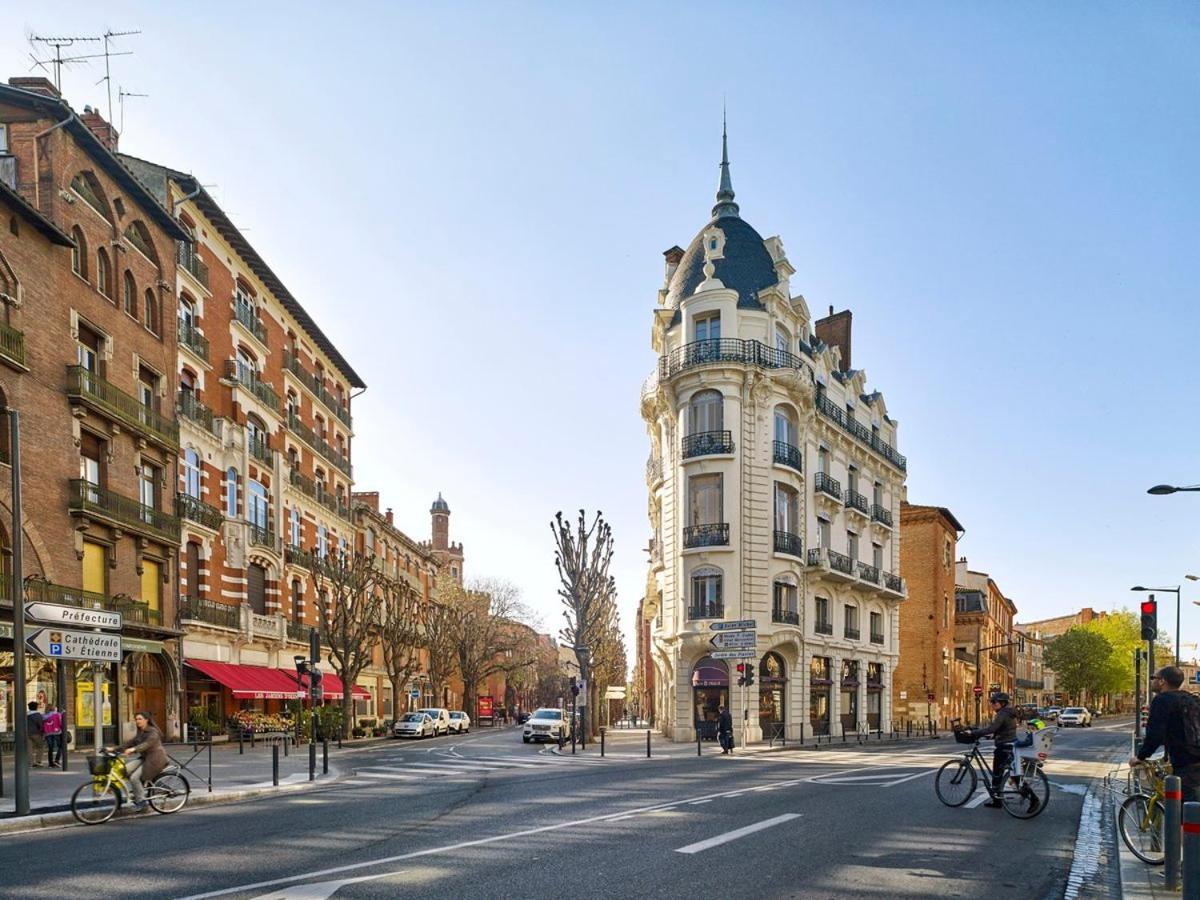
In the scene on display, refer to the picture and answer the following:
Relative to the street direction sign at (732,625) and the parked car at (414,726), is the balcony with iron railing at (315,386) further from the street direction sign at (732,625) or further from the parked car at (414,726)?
the street direction sign at (732,625)

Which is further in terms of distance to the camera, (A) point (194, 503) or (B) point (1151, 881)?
(A) point (194, 503)

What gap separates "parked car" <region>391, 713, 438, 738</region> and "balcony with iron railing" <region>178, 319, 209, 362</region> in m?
17.7

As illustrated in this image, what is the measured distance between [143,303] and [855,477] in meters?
33.3

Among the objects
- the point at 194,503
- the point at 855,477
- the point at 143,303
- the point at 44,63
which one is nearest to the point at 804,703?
the point at 855,477

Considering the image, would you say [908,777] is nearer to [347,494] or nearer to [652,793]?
[652,793]

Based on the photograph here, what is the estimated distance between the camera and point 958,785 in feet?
46.3

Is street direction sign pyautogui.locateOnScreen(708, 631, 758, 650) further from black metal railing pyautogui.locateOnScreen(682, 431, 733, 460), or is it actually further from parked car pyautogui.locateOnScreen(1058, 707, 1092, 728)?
parked car pyautogui.locateOnScreen(1058, 707, 1092, 728)

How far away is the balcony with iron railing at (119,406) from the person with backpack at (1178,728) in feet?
86.0

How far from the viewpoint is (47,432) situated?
2609 cm

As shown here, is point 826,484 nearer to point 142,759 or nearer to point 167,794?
point 167,794

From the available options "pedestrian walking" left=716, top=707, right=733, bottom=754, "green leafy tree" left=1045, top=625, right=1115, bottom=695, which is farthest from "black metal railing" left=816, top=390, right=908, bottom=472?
"green leafy tree" left=1045, top=625, right=1115, bottom=695

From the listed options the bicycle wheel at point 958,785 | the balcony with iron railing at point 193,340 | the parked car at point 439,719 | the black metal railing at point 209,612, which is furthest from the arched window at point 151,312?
the bicycle wheel at point 958,785

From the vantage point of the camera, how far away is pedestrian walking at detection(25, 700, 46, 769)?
21883 mm

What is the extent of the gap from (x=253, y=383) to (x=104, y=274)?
11.1 metres
